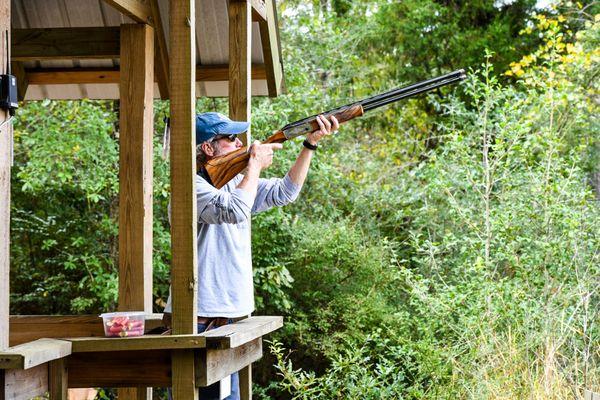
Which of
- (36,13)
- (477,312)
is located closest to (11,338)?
(36,13)

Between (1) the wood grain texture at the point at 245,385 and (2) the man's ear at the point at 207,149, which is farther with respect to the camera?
(1) the wood grain texture at the point at 245,385

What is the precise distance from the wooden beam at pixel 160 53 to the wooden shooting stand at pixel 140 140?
0.03ft

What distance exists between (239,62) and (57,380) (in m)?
2.11

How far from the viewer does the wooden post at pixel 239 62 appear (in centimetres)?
487

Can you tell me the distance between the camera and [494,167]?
752 cm

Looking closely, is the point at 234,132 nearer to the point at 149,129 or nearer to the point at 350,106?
the point at 350,106

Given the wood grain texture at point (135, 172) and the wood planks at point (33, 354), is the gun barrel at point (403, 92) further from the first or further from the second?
the wood planks at point (33, 354)

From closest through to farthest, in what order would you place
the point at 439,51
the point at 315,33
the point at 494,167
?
the point at 494,167, the point at 315,33, the point at 439,51

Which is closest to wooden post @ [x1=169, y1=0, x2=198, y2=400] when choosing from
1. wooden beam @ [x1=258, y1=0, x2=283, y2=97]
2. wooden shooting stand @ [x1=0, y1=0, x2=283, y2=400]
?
wooden shooting stand @ [x1=0, y1=0, x2=283, y2=400]

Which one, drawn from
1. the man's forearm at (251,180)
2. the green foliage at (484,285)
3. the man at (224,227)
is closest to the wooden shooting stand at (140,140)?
the man at (224,227)

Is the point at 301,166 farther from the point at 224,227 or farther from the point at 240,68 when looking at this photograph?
the point at 240,68

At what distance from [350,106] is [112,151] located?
411 centimetres

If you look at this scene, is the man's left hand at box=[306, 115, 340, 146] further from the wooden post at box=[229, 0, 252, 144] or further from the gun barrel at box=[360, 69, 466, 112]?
the wooden post at box=[229, 0, 252, 144]

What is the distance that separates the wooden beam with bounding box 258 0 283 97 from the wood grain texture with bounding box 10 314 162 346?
5.87 feet
